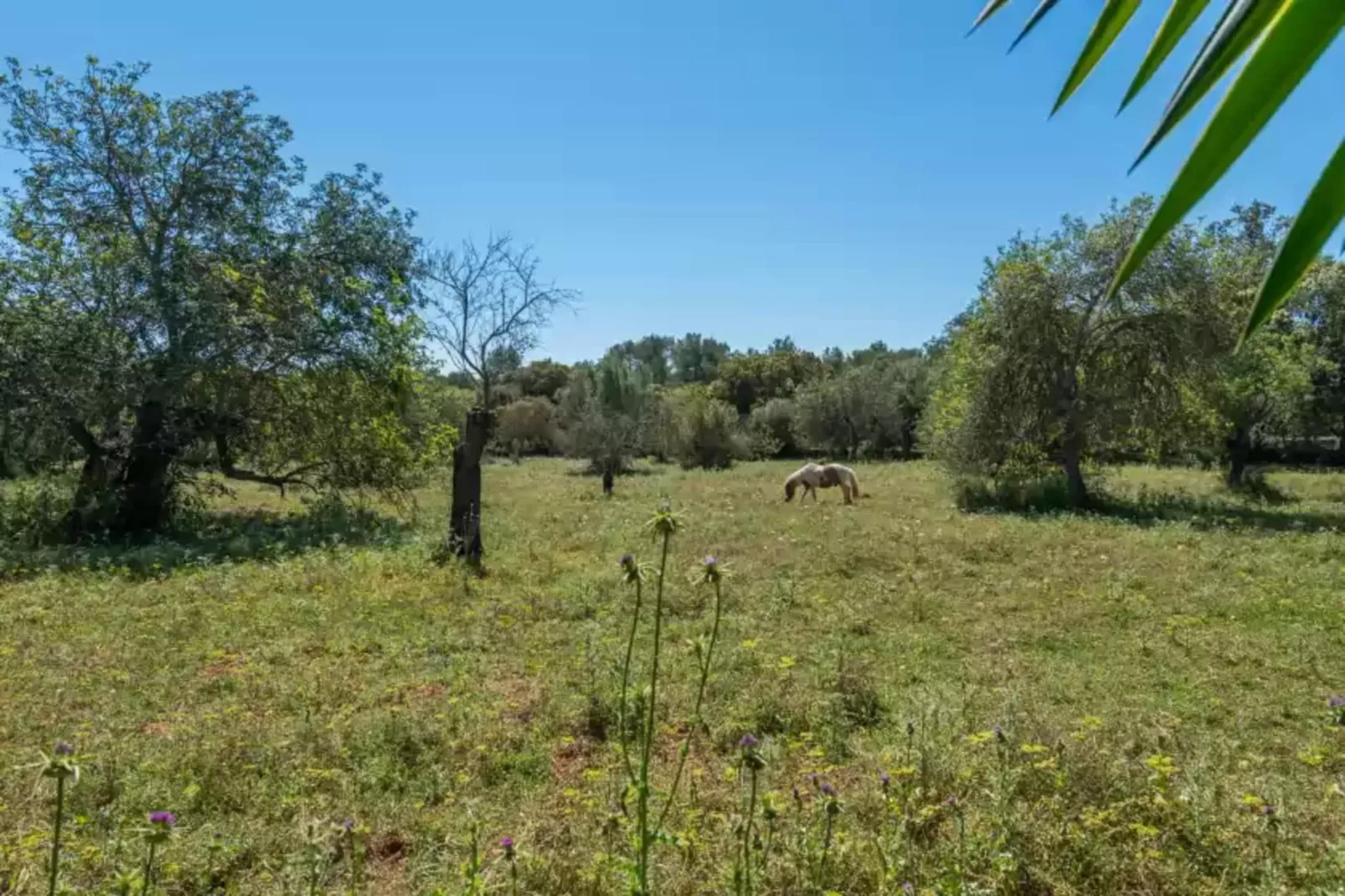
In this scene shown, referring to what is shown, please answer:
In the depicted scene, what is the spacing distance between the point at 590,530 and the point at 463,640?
6.83 metres

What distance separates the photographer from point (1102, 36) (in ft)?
3.11

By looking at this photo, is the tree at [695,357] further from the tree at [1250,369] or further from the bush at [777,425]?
the tree at [1250,369]

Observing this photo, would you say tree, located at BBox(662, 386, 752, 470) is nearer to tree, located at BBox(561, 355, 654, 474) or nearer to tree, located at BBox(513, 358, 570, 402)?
tree, located at BBox(561, 355, 654, 474)

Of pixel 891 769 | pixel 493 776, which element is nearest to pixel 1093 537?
pixel 891 769

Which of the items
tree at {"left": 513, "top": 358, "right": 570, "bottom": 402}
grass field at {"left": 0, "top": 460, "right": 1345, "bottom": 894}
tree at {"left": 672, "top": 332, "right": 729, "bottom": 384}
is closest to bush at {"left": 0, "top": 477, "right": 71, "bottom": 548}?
grass field at {"left": 0, "top": 460, "right": 1345, "bottom": 894}

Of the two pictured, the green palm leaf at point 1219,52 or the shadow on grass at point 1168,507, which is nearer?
the green palm leaf at point 1219,52

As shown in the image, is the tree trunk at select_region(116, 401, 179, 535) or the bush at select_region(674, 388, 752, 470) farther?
the bush at select_region(674, 388, 752, 470)

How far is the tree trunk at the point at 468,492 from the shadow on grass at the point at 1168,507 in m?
11.3

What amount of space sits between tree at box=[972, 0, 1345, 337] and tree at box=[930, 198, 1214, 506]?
56.8 ft

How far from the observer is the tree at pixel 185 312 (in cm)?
1198

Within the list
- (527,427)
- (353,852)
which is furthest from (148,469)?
(527,427)

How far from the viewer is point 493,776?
162 inches

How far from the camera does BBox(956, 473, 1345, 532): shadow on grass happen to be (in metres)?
13.9

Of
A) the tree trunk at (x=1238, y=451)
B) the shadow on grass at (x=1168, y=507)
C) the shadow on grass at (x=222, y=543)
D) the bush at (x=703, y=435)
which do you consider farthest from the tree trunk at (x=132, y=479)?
the tree trunk at (x=1238, y=451)
